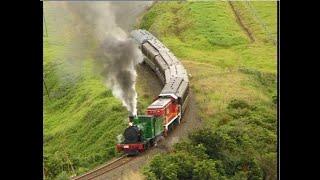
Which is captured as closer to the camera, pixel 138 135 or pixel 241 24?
pixel 138 135

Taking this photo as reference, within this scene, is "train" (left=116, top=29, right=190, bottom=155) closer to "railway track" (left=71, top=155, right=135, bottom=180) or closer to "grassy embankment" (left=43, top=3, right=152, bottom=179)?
"railway track" (left=71, top=155, right=135, bottom=180)

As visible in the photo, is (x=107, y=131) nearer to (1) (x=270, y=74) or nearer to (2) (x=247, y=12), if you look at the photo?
(1) (x=270, y=74)

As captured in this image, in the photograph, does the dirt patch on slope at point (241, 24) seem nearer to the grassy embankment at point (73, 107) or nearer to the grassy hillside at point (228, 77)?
the grassy hillside at point (228, 77)

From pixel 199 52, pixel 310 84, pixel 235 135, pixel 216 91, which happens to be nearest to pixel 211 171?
pixel 235 135

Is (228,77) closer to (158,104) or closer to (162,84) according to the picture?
(162,84)

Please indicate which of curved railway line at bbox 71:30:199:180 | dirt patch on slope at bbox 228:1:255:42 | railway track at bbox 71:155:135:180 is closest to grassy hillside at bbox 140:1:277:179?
dirt patch on slope at bbox 228:1:255:42

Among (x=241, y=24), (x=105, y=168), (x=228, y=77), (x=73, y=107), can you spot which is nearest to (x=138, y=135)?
(x=105, y=168)

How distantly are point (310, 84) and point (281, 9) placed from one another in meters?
1.86

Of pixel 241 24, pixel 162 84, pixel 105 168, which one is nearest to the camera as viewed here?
pixel 105 168

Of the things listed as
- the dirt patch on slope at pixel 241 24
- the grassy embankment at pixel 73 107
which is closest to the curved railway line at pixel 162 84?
the grassy embankment at pixel 73 107

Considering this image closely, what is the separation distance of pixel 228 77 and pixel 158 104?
29.4ft

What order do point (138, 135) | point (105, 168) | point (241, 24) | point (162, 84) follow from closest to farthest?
point (105, 168) → point (138, 135) → point (162, 84) → point (241, 24)

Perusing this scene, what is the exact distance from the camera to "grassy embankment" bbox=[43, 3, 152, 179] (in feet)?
65.6

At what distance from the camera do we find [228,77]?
29.2 m
